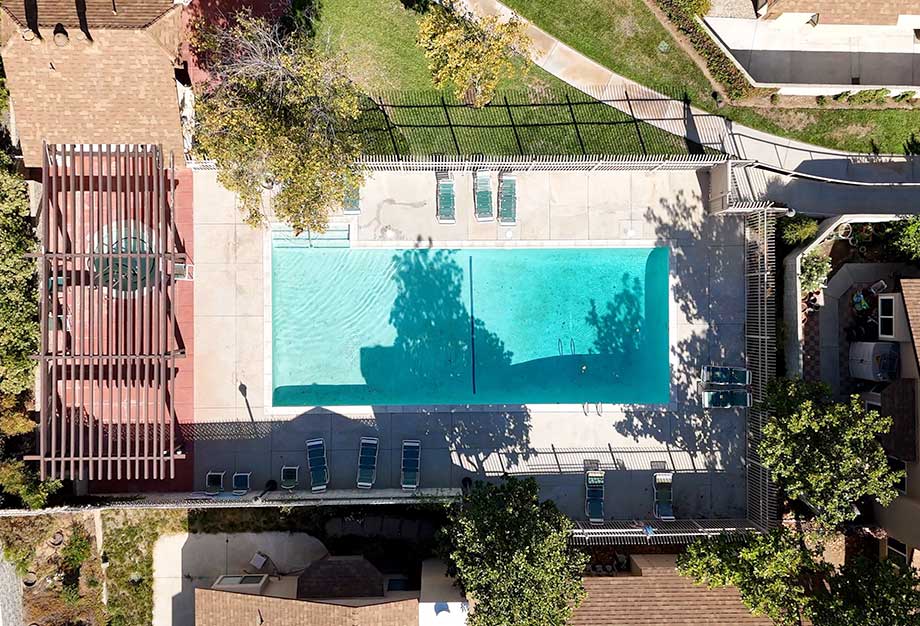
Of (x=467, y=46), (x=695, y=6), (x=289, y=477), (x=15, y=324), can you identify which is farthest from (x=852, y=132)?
(x=15, y=324)

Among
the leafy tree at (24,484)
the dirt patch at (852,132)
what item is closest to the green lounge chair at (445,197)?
the dirt patch at (852,132)

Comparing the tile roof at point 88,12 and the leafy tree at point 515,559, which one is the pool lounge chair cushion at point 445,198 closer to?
the leafy tree at point 515,559

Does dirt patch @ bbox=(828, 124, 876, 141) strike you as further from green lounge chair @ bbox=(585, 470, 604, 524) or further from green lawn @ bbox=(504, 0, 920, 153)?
green lounge chair @ bbox=(585, 470, 604, 524)

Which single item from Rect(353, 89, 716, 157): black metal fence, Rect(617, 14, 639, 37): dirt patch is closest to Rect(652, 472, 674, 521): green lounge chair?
Rect(353, 89, 716, 157): black metal fence

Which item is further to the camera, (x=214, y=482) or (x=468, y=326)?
(x=468, y=326)

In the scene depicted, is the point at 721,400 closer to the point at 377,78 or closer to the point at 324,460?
the point at 324,460

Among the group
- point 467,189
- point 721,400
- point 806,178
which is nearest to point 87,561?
point 467,189

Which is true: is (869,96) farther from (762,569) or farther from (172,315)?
(172,315)

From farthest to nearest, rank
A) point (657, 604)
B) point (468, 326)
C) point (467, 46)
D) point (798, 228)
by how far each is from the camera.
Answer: point (468, 326) → point (798, 228) → point (657, 604) → point (467, 46)
